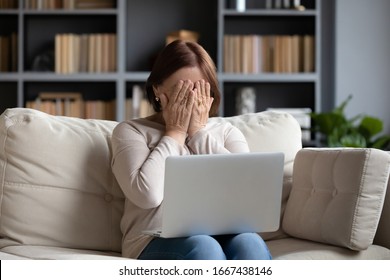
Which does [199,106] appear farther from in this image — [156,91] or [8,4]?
[8,4]

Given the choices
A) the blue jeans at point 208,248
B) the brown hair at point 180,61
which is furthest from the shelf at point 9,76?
the blue jeans at point 208,248

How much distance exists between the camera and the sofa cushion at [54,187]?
2.09 m

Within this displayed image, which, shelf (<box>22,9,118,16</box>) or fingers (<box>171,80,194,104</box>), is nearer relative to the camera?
fingers (<box>171,80,194,104</box>)

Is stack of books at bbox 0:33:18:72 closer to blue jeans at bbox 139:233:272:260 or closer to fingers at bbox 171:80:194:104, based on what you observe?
fingers at bbox 171:80:194:104

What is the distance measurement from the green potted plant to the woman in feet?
8.54

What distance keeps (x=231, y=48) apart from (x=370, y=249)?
10.2 ft

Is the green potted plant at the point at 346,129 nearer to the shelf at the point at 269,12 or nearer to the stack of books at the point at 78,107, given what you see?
the shelf at the point at 269,12

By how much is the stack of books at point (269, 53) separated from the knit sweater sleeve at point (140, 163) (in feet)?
9.96

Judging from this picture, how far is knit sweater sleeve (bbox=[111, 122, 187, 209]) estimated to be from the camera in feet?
6.41

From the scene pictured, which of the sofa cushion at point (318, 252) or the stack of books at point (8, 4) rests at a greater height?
the stack of books at point (8, 4)

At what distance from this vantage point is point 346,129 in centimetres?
480

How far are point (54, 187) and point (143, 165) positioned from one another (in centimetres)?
32

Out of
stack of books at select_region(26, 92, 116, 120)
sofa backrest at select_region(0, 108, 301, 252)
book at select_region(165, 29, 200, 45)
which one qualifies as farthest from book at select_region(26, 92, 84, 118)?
sofa backrest at select_region(0, 108, 301, 252)

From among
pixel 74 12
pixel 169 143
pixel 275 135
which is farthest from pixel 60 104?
pixel 169 143
